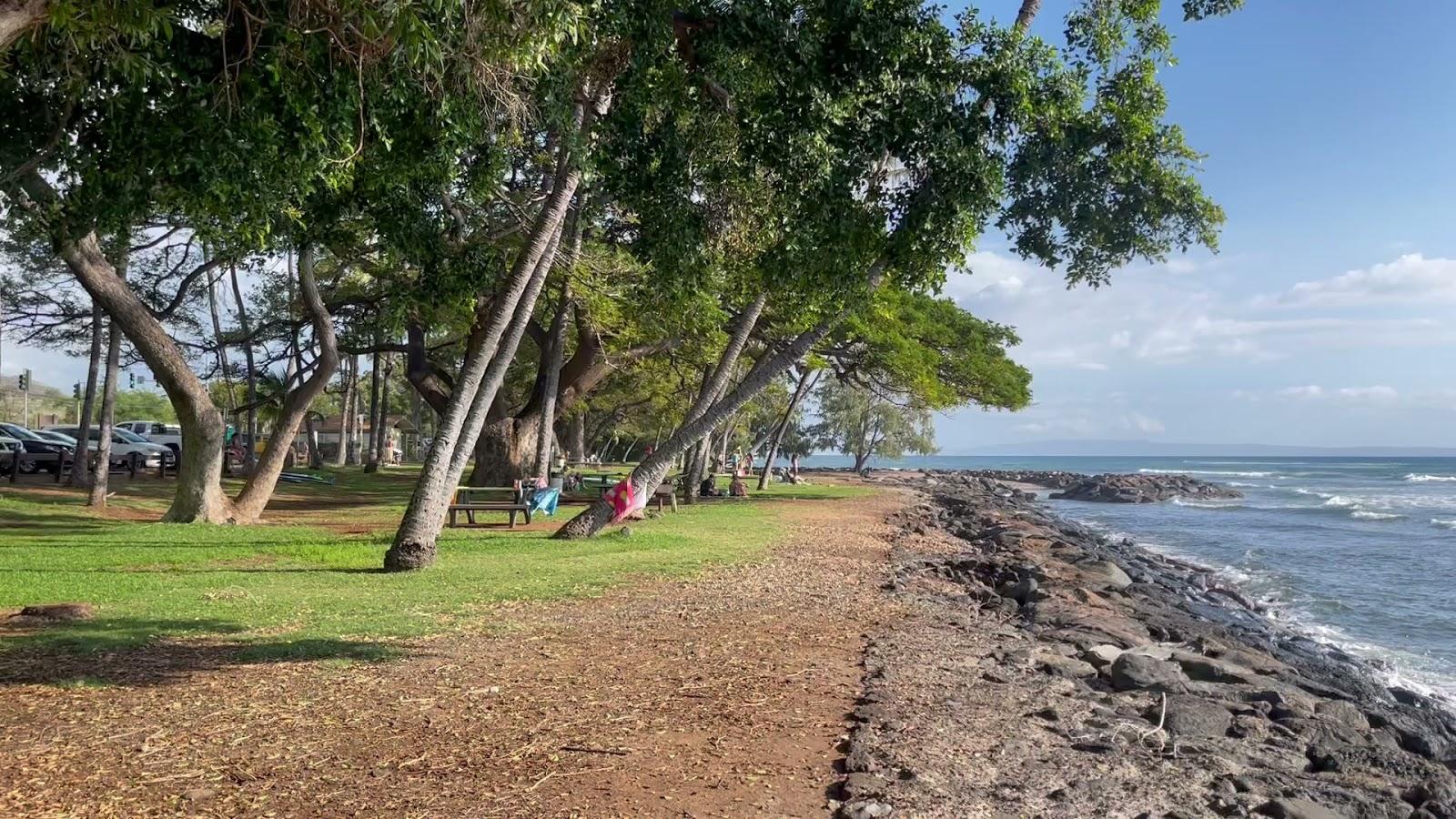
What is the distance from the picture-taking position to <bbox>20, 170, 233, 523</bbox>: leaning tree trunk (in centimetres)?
1332

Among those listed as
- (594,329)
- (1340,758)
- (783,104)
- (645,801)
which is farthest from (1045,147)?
(594,329)

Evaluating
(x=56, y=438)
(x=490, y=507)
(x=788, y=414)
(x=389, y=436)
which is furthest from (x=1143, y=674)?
(x=389, y=436)

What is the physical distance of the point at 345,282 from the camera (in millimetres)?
23703

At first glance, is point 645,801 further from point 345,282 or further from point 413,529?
point 345,282

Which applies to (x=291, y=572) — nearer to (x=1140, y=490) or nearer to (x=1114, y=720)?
(x=1114, y=720)

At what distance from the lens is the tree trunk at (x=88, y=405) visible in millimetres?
18375

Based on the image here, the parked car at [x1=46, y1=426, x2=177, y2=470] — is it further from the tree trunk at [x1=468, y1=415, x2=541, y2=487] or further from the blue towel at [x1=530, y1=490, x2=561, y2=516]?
the blue towel at [x1=530, y1=490, x2=561, y2=516]

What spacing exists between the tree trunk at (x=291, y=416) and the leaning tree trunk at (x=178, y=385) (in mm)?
350

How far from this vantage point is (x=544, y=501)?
57.1ft

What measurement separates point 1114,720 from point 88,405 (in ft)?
68.1

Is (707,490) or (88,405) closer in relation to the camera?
(88,405)

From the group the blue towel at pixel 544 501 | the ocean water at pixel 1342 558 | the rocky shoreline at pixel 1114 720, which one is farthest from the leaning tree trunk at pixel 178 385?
the ocean water at pixel 1342 558

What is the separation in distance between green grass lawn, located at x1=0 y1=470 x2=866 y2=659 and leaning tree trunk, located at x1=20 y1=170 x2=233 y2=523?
759 millimetres

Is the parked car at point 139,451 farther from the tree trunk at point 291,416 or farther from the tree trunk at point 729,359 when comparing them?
the tree trunk at point 729,359
